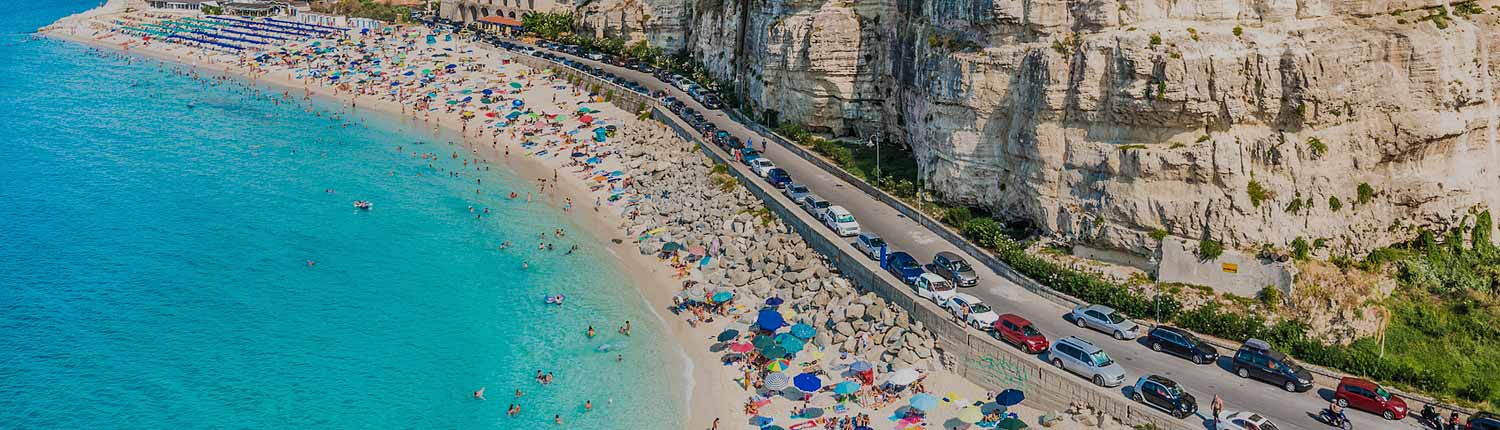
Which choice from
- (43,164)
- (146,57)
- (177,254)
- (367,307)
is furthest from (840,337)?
(146,57)

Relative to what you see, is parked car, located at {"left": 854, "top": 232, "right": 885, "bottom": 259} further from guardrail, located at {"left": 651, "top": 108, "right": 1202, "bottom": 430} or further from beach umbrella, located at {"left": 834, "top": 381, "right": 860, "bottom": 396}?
beach umbrella, located at {"left": 834, "top": 381, "right": 860, "bottom": 396}

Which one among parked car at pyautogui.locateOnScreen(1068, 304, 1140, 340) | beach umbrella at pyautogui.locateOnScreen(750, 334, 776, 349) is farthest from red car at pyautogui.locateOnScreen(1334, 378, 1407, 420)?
beach umbrella at pyautogui.locateOnScreen(750, 334, 776, 349)

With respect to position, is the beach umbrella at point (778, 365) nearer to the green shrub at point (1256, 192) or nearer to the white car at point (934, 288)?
the white car at point (934, 288)

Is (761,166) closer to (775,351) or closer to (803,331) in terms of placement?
(803,331)

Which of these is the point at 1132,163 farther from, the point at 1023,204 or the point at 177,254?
the point at 177,254

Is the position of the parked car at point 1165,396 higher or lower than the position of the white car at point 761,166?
lower

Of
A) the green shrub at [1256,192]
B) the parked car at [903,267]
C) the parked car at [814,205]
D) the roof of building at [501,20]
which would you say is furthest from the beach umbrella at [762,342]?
the roof of building at [501,20]
